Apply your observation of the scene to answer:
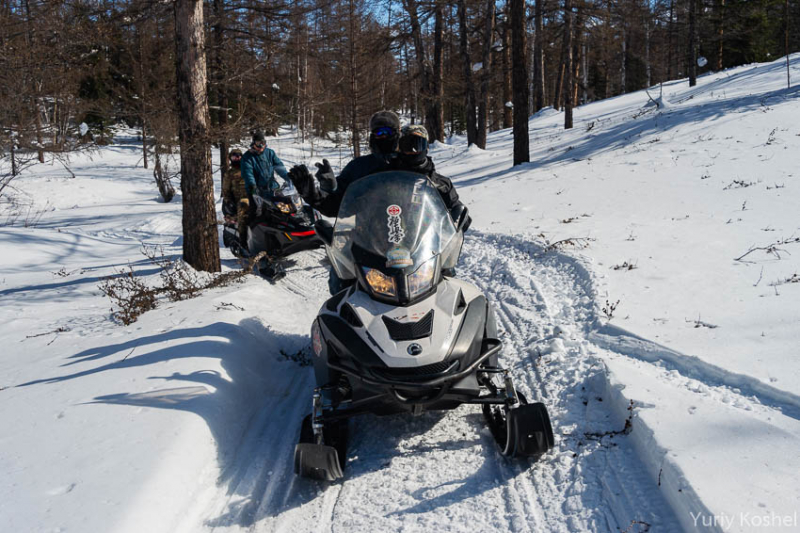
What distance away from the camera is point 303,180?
423 centimetres

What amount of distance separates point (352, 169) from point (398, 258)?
1.39 metres

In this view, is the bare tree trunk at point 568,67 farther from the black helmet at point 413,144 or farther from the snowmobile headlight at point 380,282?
the snowmobile headlight at point 380,282

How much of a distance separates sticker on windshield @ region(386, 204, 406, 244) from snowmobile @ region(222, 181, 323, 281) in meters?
4.94

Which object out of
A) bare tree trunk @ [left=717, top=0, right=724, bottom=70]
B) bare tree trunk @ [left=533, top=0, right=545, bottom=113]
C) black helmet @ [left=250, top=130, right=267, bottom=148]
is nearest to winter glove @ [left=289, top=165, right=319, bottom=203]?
black helmet @ [left=250, top=130, right=267, bottom=148]

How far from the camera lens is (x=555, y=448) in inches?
134

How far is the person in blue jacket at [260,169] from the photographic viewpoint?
9133mm

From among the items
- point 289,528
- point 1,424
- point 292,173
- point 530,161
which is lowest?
point 289,528

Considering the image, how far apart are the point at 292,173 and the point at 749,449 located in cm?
347

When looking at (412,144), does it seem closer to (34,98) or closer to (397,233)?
(397,233)

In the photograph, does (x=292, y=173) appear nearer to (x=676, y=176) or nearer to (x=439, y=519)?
(x=439, y=519)

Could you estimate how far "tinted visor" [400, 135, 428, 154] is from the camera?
4340 mm

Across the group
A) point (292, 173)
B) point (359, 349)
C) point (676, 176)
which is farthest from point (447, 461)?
point (676, 176)

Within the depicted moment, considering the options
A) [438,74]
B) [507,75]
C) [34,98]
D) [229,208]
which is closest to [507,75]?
[507,75]

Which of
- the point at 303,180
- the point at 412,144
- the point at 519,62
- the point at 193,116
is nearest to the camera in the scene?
the point at 303,180
